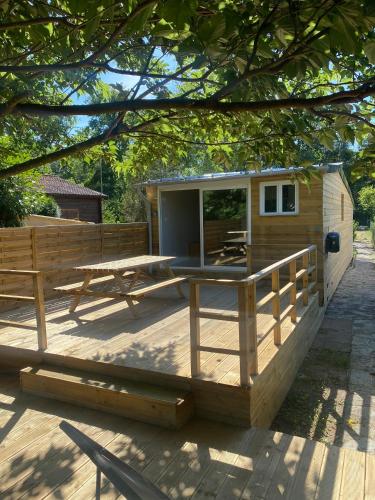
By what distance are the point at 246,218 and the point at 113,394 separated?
6.45 m

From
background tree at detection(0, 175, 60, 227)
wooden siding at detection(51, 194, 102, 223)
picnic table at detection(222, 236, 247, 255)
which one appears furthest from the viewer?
wooden siding at detection(51, 194, 102, 223)

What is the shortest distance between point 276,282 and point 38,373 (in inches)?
95.1

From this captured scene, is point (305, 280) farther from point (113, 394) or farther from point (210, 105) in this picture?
point (210, 105)

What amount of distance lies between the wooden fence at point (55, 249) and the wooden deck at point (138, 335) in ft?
1.52

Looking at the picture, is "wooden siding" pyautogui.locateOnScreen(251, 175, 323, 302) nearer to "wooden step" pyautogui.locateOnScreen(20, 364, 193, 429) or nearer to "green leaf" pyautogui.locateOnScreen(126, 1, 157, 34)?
"wooden step" pyautogui.locateOnScreen(20, 364, 193, 429)

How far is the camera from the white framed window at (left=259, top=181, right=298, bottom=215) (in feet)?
25.4

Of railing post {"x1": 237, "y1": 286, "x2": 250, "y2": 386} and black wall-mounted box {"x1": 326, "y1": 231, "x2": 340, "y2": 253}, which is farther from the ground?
black wall-mounted box {"x1": 326, "y1": 231, "x2": 340, "y2": 253}

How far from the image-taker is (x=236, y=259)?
391 inches

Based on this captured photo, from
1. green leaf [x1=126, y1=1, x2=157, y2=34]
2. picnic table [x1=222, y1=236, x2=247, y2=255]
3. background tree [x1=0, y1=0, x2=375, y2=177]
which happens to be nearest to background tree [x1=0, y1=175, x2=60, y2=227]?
background tree [x1=0, y1=0, x2=375, y2=177]

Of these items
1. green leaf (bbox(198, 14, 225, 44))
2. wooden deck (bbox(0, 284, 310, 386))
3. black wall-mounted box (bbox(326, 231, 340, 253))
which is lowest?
wooden deck (bbox(0, 284, 310, 386))

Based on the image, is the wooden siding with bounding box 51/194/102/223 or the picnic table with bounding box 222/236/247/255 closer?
the picnic table with bounding box 222/236/247/255

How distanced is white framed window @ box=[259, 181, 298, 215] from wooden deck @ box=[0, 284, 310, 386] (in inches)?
86.4

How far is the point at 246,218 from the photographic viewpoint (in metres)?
9.25

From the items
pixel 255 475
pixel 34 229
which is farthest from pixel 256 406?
pixel 34 229
